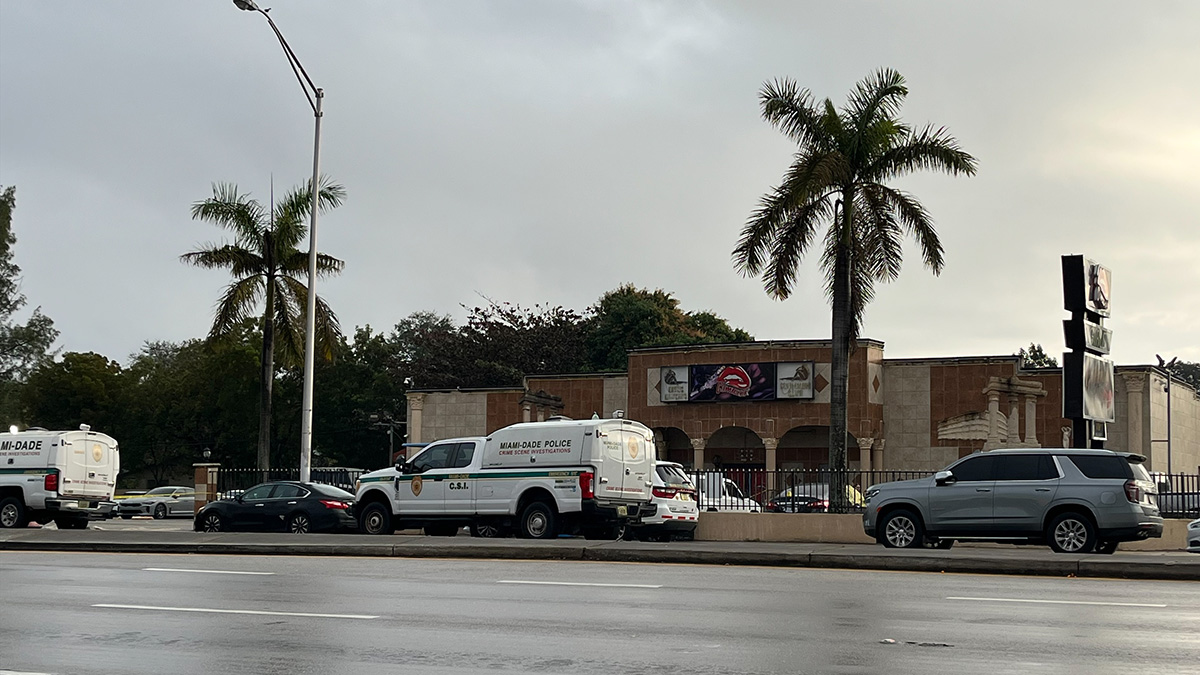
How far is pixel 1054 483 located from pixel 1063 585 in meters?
6.80

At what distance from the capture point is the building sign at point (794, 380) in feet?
176

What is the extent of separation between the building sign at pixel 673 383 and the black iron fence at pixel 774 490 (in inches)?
1029

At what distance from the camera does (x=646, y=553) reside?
1861 cm

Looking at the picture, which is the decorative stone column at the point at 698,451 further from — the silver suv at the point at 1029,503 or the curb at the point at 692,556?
the curb at the point at 692,556

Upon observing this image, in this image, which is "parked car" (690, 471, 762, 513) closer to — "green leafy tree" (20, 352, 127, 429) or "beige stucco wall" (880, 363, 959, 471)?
"beige stucco wall" (880, 363, 959, 471)

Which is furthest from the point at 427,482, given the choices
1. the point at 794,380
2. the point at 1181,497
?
the point at 794,380

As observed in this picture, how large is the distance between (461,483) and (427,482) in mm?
981

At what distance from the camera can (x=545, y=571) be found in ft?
54.2

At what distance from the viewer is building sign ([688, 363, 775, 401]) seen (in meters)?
54.3

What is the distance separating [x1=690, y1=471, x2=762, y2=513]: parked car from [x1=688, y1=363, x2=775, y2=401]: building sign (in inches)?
988

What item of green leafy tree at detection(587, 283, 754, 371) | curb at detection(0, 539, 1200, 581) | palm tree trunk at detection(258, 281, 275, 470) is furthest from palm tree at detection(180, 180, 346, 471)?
green leafy tree at detection(587, 283, 754, 371)

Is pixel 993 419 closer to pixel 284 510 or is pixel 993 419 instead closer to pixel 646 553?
pixel 284 510

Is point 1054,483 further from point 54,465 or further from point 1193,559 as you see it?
point 54,465

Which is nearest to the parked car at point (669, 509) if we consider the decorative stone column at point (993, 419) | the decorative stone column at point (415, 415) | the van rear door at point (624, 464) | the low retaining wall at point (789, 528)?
the van rear door at point (624, 464)
